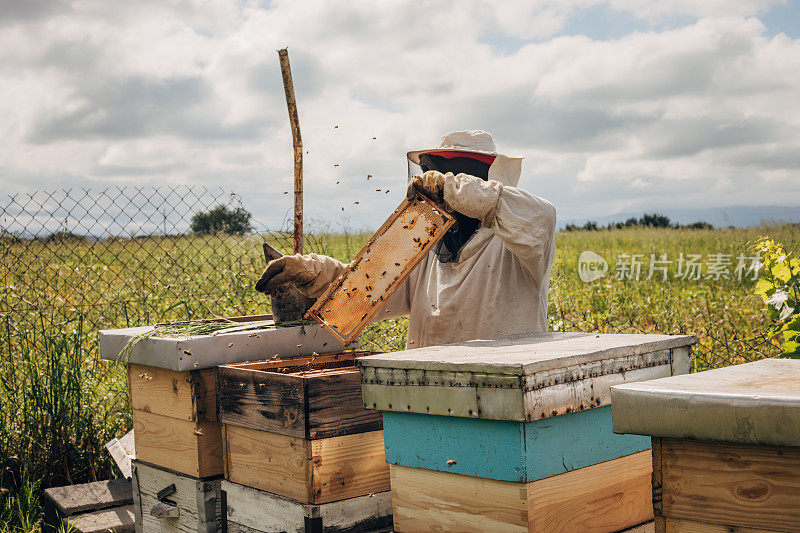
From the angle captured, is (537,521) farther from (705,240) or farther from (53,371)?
(705,240)

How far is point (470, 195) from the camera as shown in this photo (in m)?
2.60

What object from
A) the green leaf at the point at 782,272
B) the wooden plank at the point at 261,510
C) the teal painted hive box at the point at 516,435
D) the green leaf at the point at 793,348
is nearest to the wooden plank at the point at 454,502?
the teal painted hive box at the point at 516,435

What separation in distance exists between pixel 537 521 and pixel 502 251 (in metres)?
1.47

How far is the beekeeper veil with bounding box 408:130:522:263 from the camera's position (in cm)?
316

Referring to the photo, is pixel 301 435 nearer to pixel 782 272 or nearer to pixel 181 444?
pixel 181 444

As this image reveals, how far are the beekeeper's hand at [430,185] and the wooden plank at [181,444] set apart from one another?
48.5 inches

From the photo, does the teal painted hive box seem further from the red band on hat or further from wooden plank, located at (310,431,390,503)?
the red band on hat

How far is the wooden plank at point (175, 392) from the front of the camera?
2676 millimetres

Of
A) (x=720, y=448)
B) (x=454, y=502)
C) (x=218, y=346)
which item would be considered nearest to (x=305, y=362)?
(x=218, y=346)

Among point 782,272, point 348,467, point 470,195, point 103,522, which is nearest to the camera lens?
point 348,467

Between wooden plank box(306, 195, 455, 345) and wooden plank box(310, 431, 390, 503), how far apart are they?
1.46 ft

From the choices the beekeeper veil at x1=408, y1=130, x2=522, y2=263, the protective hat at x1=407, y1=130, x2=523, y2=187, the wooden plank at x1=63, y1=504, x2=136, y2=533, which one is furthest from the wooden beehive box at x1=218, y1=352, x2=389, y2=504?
the wooden plank at x1=63, y1=504, x2=136, y2=533

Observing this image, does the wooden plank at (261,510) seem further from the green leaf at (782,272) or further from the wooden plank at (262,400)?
the green leaf at (782,272)

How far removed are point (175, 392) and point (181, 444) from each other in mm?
214
